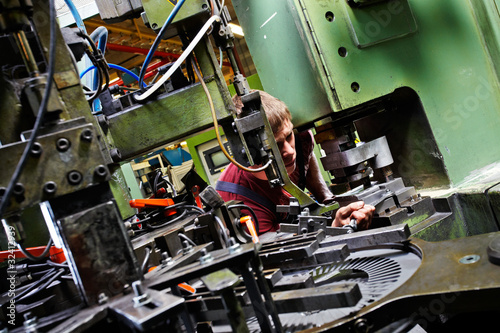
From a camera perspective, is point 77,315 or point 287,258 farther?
point 287,258

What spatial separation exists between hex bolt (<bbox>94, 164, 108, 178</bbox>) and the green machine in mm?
1067

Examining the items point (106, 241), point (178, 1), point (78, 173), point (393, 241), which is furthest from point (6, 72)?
point (393, 241)

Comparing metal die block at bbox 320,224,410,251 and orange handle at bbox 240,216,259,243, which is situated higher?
orange handle at bbox 240,216,259,243

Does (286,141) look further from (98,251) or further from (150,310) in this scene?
(150,310)

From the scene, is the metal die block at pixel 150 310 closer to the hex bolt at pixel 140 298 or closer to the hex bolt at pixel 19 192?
the hex bolt at pixel 140 298

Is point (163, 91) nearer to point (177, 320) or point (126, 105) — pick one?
point (126, 105)

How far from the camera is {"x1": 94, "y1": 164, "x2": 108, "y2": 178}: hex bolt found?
0.70 m

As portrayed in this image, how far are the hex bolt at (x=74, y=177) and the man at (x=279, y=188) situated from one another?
2.87 feet

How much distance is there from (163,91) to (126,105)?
5.5 inches

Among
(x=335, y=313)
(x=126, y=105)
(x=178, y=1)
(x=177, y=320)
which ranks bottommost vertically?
(x=335, y=313)

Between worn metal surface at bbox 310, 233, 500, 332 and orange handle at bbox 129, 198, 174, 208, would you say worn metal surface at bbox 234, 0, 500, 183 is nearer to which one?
orange handle at bbox 129, 198, 174, 208

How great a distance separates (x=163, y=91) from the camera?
127cm

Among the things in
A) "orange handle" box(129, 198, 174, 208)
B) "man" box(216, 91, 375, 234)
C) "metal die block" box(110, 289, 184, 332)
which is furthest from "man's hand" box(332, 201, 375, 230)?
"metal die block" box(110, 289, 184, 332)
